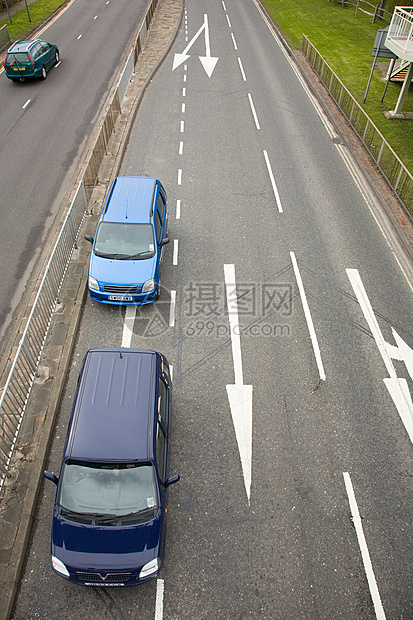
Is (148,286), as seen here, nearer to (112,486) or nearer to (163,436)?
(163,436)

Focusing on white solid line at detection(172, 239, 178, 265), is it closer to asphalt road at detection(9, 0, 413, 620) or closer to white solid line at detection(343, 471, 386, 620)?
asphalt road at detection(9, 0, 413, 620)

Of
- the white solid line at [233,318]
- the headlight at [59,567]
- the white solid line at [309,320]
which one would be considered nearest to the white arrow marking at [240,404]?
the white solid line at [233,318]

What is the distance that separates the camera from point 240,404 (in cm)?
946

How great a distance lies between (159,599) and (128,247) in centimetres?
795

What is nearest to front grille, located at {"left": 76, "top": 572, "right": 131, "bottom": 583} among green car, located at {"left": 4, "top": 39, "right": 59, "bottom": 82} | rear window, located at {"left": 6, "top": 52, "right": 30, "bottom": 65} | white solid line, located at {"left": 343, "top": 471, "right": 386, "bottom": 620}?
white solid line, located at {"left": 343, "top": 471, "right": 386, "bottom": 620}

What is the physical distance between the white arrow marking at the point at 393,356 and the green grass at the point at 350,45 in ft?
25.9

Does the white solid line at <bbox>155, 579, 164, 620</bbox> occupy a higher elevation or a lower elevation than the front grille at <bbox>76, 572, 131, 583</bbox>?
lower

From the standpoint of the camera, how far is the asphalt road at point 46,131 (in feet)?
43.2

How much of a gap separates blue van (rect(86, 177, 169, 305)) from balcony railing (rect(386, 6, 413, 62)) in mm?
13129

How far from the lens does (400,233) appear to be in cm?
1450

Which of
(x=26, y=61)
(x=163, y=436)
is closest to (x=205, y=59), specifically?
(x=26, y=61)

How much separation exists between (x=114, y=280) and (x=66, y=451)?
4.98 metres

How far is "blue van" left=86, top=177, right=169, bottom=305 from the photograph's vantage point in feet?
36.2

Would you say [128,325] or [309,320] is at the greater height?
[309,320]
